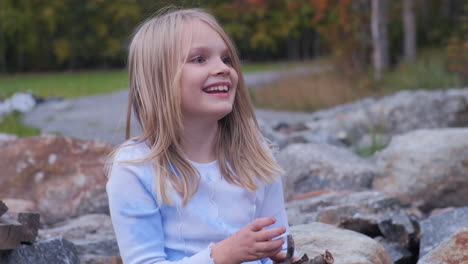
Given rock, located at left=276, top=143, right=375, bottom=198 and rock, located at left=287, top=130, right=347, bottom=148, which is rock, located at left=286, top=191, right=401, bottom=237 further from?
rock, located at left=287, top=130, right=347, bottom=148

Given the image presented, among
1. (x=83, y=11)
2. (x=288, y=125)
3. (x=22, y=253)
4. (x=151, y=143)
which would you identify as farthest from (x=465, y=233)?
(x=83, y=11)

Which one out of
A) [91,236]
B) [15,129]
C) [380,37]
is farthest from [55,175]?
[380,37]

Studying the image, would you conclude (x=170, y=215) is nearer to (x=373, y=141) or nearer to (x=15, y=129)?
(x=373, y=141)

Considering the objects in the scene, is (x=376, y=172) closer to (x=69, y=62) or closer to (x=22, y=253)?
(x=22, y=253)

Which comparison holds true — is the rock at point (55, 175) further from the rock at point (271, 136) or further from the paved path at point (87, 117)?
the paved path at point (87, 117)

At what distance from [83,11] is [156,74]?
105 ft

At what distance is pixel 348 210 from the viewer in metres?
3.09

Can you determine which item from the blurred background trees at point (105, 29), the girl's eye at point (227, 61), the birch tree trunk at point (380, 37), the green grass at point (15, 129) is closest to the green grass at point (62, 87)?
the green grass at point (15, 129)

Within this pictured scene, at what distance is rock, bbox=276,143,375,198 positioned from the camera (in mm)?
3975

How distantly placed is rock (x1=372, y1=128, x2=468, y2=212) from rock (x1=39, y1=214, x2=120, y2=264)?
1910mm

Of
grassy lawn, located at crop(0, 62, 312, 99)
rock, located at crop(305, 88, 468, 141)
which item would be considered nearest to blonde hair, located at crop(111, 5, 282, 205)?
rock, located at crop(305, 88, 468, 141)

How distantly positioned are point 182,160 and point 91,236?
4.28 feet

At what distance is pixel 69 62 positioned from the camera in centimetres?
3291

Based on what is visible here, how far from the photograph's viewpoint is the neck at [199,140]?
1945mm
